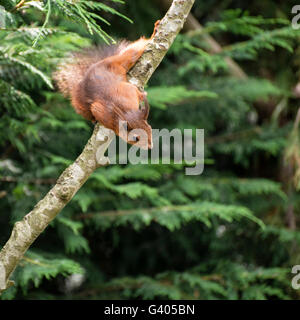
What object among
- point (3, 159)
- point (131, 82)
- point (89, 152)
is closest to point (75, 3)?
point (131, 82)

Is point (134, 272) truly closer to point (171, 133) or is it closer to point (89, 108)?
point (171, 133)

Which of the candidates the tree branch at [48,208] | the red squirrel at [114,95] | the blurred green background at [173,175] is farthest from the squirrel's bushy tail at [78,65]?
the tree branch at [48,208]

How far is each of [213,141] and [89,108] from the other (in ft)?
7.89

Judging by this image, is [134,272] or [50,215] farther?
[134,272]

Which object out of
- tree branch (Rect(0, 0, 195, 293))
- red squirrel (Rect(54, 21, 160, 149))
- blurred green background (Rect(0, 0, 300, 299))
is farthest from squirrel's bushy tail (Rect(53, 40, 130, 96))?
tree branch (Rect(0, 0, 195, 293))

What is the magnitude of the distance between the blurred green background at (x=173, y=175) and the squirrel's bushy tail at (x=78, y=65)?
0.43ft

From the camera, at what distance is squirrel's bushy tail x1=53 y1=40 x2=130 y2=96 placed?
1971 millimetres

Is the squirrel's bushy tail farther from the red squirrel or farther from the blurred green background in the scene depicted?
the blurred green background

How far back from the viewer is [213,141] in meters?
4.06

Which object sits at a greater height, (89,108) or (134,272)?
(89,108)

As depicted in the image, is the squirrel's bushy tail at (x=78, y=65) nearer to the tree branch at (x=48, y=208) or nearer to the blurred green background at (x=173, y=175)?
the blurred green background at (x=173, y=175)

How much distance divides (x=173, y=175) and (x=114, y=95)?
2.09 meters

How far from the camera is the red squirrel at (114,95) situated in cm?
164

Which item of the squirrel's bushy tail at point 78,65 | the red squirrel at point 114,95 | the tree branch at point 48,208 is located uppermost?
the squirrel's bushy tail at point 78,65
